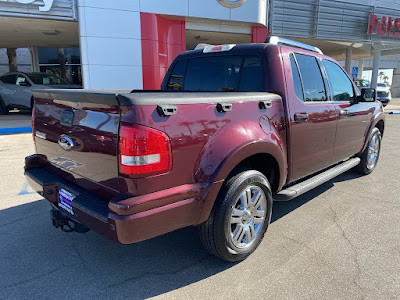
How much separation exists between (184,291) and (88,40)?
988cm

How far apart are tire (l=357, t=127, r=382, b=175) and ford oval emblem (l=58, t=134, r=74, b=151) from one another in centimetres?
453

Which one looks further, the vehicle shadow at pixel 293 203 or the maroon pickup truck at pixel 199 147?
the vehicle shadow at pixel 293 203

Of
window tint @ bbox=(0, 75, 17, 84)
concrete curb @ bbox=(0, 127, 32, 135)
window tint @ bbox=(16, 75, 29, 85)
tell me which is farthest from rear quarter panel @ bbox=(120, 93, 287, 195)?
window tint @ bbox=(0, 75, 17, 84)

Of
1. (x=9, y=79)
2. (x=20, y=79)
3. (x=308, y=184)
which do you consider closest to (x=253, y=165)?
(x=308, y=184)

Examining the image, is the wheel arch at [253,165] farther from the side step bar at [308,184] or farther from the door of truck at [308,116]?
the door of truck at [308,116]

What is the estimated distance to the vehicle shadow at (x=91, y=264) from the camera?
238 cm

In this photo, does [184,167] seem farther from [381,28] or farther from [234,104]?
[381,28]

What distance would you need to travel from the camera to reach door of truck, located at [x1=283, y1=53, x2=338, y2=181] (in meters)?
3.16

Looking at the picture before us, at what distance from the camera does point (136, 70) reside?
11242 mm

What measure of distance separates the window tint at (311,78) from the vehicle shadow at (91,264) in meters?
2.00

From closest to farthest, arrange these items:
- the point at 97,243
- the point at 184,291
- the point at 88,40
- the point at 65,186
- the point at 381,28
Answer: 1. the point at 184,291
2. the point at 65,186
3. the point at 97,243
4. the point at 88,40
5. the point at 381,28

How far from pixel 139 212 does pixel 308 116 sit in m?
2.16

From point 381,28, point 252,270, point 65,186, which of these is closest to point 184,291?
point 252,270

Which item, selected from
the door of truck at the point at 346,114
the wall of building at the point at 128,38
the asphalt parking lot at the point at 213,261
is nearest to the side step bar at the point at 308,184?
the door of truck at the point at 346,114
